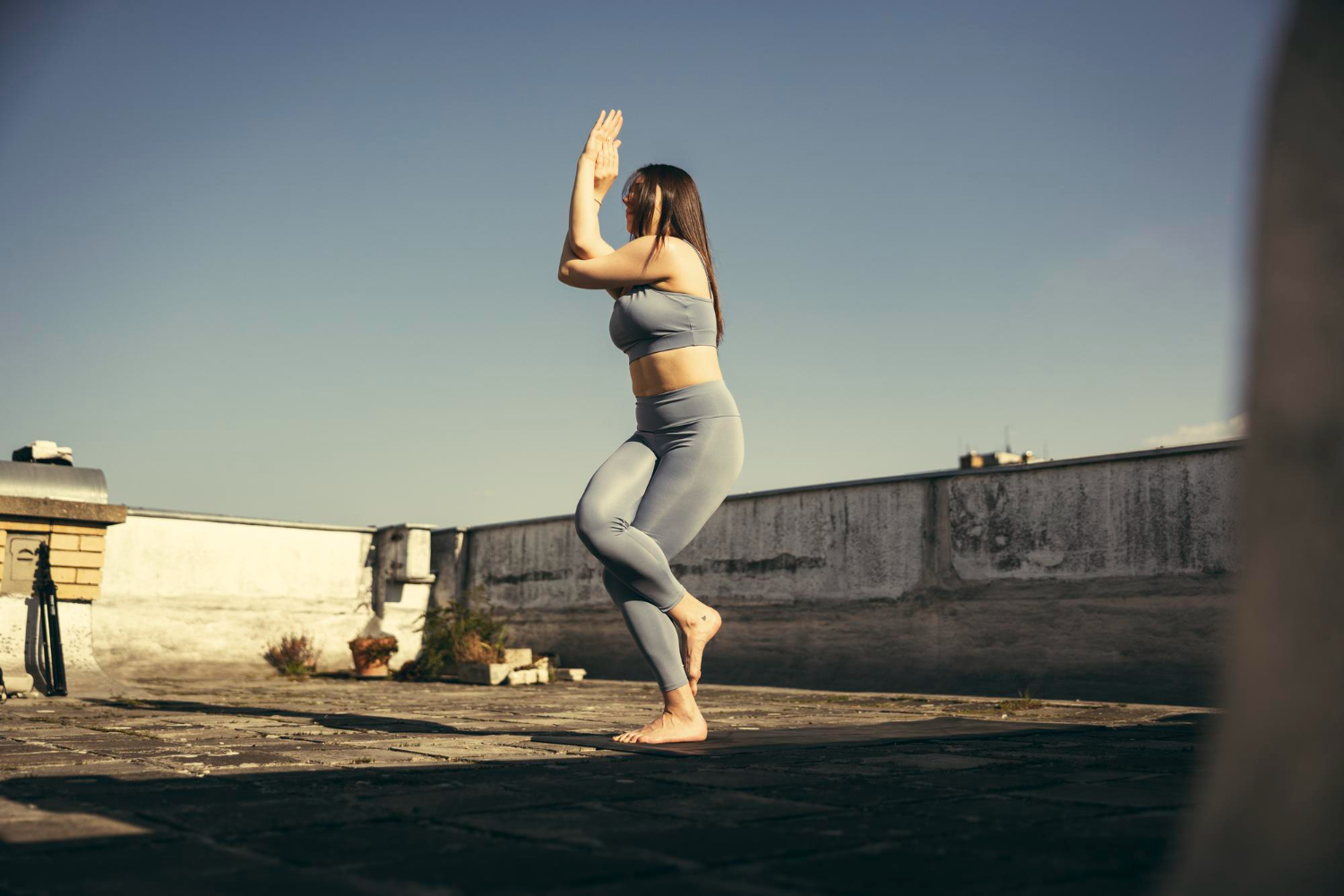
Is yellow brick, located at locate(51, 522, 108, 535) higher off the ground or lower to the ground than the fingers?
lower

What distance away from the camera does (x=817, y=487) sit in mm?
10219

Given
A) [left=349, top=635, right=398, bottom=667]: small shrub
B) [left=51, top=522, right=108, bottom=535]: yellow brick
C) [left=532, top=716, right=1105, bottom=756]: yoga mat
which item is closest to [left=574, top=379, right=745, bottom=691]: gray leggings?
[left=532, top=716, right=1105, bottom=756]: yoga mat

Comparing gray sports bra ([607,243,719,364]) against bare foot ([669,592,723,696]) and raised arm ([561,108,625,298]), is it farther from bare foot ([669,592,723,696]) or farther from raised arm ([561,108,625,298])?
bare foot ([669,592,723,696])

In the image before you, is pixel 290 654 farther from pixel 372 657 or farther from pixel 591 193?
pixel 591 193

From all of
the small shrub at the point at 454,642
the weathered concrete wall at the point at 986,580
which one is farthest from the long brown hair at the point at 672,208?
the small shrub at the point at 454,642

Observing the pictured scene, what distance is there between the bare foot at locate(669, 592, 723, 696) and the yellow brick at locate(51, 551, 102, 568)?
27.5 feet

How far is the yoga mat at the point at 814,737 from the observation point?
344 cm

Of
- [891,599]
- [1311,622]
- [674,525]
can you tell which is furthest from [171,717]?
[891,599]

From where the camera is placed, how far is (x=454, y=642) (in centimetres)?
1197

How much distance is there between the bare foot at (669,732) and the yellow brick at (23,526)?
8.24 m

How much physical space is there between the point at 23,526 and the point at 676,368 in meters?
8.48

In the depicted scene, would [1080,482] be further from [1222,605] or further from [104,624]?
[104,624]

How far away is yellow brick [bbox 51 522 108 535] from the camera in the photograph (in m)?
10.1

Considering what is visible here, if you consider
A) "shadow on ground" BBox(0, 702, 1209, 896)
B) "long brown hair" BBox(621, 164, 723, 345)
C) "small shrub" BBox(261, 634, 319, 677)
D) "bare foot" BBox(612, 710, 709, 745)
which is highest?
"long brown hair" BBox(621, 164, 723, 345)
